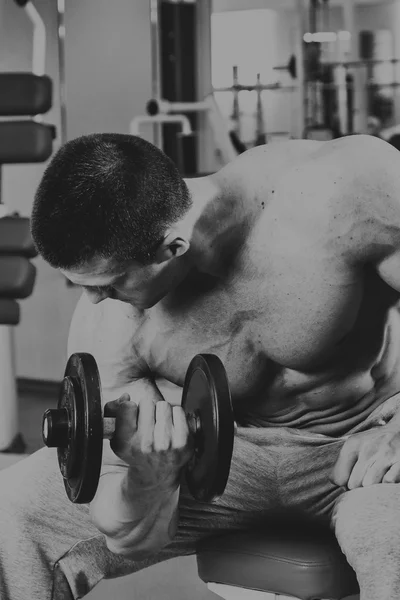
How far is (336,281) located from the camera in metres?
1.51

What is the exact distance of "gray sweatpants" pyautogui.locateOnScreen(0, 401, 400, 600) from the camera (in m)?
1.52

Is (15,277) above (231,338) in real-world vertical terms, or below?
below

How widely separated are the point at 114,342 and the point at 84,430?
33 centimetres

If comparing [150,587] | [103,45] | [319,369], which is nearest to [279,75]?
[103,45]

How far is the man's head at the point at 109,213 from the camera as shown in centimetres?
132

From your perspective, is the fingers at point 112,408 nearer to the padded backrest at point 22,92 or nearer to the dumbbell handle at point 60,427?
the dumbbell handle at point 60,427

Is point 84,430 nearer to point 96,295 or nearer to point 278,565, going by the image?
point 96,295

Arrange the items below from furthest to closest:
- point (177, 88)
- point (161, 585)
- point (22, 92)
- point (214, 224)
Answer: point (177, 88) → point (22, 92) → point (161, 585) → point (214, 224)

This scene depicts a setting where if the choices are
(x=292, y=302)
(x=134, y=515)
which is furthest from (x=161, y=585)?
(x=292, y=302)

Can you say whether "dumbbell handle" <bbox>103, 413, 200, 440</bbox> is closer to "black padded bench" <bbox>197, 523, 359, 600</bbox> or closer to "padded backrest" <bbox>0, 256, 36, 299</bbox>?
"black padded bench" <bbox>197, 523, 359, 600</bbox>

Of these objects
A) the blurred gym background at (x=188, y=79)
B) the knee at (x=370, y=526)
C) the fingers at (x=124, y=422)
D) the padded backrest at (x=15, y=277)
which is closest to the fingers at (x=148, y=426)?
the fingers at (x=124, y=422)

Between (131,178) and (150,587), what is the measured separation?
53.4 inches

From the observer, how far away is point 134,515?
57.2 inches

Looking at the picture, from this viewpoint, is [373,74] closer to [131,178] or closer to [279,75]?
[279,75]
